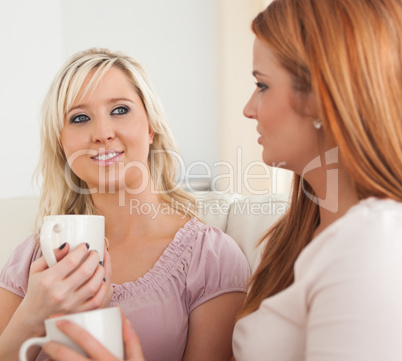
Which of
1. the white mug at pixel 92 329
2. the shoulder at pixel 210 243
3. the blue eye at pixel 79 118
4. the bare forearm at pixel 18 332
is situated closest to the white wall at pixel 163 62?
the shoulder at pixel 210 243

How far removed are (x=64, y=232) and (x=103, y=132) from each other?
48 cm

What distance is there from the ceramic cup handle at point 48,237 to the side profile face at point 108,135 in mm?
448

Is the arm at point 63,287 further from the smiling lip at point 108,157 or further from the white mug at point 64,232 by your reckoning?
the smiling lip at point 108,157

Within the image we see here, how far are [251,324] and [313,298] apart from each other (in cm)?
19

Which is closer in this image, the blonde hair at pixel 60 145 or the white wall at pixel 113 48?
the blonde hair at pixel 60 145

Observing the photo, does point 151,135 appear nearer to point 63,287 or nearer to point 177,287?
point 177,287

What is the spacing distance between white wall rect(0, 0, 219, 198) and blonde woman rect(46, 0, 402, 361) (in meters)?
2.37

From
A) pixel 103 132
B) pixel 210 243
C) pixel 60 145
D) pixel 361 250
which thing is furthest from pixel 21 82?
pixel 361 250

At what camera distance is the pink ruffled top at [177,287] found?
1289mm

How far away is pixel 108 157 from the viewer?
1.40 meters

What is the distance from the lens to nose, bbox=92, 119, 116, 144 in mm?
1388

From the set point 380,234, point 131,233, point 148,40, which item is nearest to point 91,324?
point 380,234

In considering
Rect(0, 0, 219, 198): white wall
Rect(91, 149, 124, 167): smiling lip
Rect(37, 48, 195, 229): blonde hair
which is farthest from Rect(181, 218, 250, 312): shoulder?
Rect(0, 0, 219, 198): white wall

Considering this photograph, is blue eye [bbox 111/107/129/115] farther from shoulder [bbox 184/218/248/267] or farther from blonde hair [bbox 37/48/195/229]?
shoulder [bbox 184/218/248/267]
